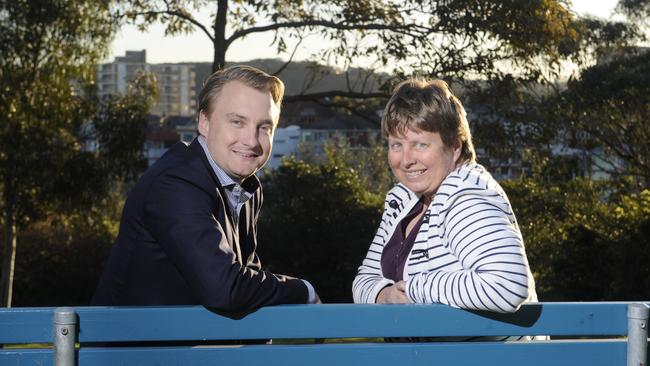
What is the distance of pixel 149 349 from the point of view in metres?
2.39

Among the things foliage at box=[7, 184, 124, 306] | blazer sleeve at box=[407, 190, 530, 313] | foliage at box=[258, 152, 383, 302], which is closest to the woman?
blazer sleeve at box=[407, 190, 530, 313]

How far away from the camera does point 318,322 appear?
2.40 metres

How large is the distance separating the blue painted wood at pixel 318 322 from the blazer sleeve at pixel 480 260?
57mm

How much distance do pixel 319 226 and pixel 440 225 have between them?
12.5 m

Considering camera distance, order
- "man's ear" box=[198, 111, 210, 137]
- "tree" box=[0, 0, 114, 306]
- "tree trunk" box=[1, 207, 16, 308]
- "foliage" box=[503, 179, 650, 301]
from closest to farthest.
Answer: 1. "man's ear" box=[198, 111, 210, 137]
2. "foliage" box=[503, 179, 650, 301]
3. "tree" box=[0, 0, 114, 306]
4. "tree trunk" box=[1, 207, 16, 308]

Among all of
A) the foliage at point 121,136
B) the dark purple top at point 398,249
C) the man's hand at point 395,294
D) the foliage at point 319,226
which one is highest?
the dark purple top at point 398,249

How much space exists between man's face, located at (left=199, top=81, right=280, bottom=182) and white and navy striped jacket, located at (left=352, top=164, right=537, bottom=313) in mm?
615

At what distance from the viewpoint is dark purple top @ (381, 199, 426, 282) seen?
9.74 ft

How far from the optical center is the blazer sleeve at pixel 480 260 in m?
2.46

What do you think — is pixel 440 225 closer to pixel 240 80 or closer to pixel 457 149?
pixel 457 149

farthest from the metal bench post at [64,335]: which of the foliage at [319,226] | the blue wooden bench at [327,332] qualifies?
the foliage at [319,226]

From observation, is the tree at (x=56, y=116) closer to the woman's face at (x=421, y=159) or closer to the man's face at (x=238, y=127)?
the man's face at (x=238, y=127)

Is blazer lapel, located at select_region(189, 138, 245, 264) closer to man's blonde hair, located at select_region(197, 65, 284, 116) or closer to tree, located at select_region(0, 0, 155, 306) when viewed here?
man's blonde hair, located at select_region(197, 65, 284, 116)

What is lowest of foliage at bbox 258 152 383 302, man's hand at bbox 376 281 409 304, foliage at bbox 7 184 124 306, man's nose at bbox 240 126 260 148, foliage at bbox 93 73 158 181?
foliage at bbox 7 184 124 306
